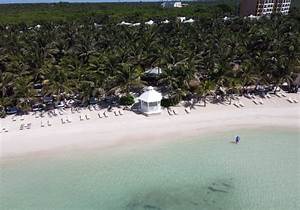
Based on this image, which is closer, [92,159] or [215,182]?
[215,182]

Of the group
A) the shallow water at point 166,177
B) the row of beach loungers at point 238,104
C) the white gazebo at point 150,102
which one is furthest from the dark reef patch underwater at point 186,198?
the row of beach loungers at point 238,104

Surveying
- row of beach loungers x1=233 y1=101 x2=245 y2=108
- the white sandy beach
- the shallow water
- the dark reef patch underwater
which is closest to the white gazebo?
the white sandy beach

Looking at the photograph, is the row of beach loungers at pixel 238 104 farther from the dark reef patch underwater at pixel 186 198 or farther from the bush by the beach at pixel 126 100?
the dark reef patch underwater at pixel 186 198

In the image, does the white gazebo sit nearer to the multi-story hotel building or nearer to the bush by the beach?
the bush by the beach

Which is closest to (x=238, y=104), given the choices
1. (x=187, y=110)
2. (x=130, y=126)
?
(x=187, y=110)

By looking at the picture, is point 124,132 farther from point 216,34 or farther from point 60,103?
point 216,34

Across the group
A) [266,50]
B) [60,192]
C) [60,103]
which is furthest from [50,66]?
[266,50]
